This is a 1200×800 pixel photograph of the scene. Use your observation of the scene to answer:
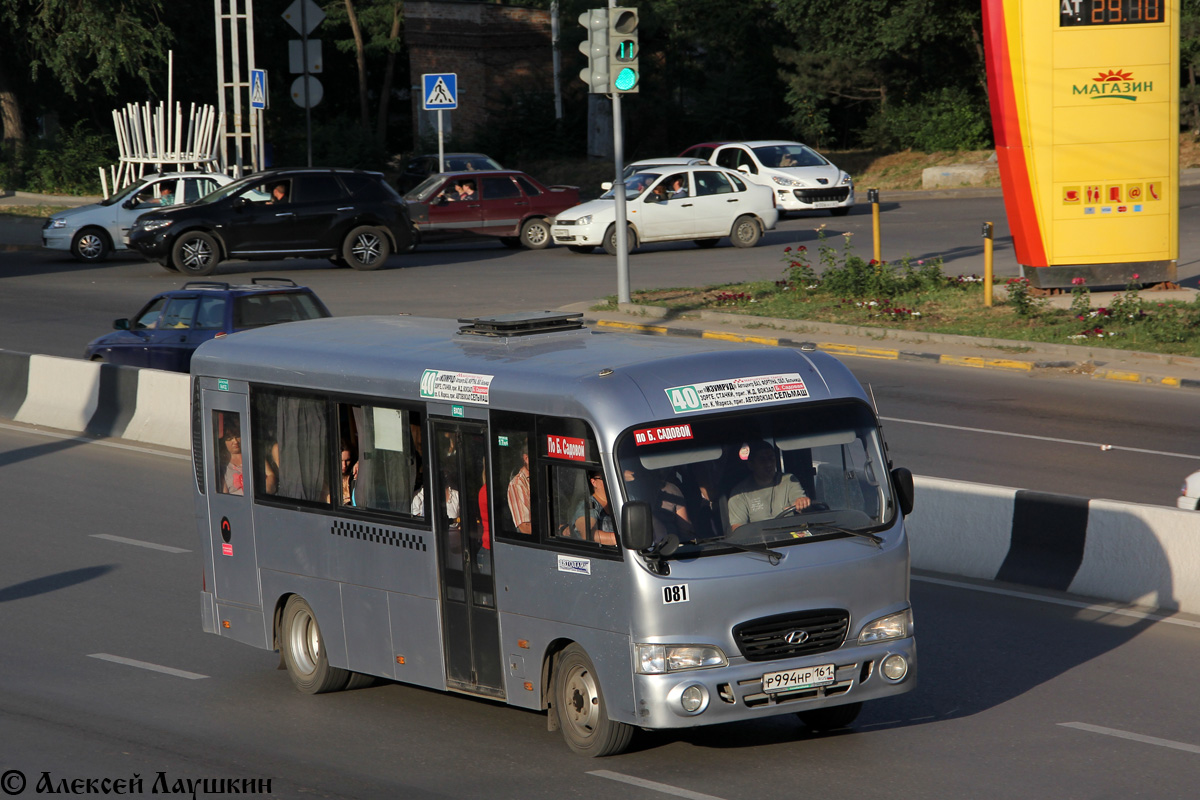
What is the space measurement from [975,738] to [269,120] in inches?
2244

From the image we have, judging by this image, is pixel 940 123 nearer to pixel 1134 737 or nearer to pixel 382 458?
pixel 382 458

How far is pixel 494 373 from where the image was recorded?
25.4 feet

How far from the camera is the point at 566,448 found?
24.0ft

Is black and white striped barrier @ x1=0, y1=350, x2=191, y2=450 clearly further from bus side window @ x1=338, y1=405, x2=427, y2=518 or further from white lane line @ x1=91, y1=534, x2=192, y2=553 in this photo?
bus side window @ x1=338, y1=405, x2=427, y2=518

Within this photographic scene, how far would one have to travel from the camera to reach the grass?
64.5 ft

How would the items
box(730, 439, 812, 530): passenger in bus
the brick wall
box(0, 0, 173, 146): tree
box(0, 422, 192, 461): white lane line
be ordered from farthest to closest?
the brick wall
box(0, 0, 173, 146): tree
box(0, 422, 192, 461): white lane line
box(730, 439, 812, 530): passenger in bus

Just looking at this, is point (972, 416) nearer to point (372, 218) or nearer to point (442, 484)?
point (442, 484)

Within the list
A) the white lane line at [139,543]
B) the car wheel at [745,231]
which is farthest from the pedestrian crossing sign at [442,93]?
the white lane line at [139,543]

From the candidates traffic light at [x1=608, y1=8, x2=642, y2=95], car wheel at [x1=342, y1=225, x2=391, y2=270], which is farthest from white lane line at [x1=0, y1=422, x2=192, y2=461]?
car wheel at [x1=342, y1=225, x2=391, y2=270]

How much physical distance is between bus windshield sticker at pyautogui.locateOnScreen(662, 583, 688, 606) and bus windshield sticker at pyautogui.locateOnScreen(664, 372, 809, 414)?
839 millimetres


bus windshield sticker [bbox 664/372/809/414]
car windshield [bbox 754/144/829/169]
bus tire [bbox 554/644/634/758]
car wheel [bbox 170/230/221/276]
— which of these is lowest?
bus tire [bbox 554/644/634/758]

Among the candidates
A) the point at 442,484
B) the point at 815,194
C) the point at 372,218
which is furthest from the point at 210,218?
the point at 442,484

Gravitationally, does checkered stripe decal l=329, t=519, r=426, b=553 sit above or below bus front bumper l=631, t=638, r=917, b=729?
above

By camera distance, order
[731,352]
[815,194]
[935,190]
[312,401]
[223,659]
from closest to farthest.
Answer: [731,352]
[312,401]
[223,659]
[815,194]
[935,190]
